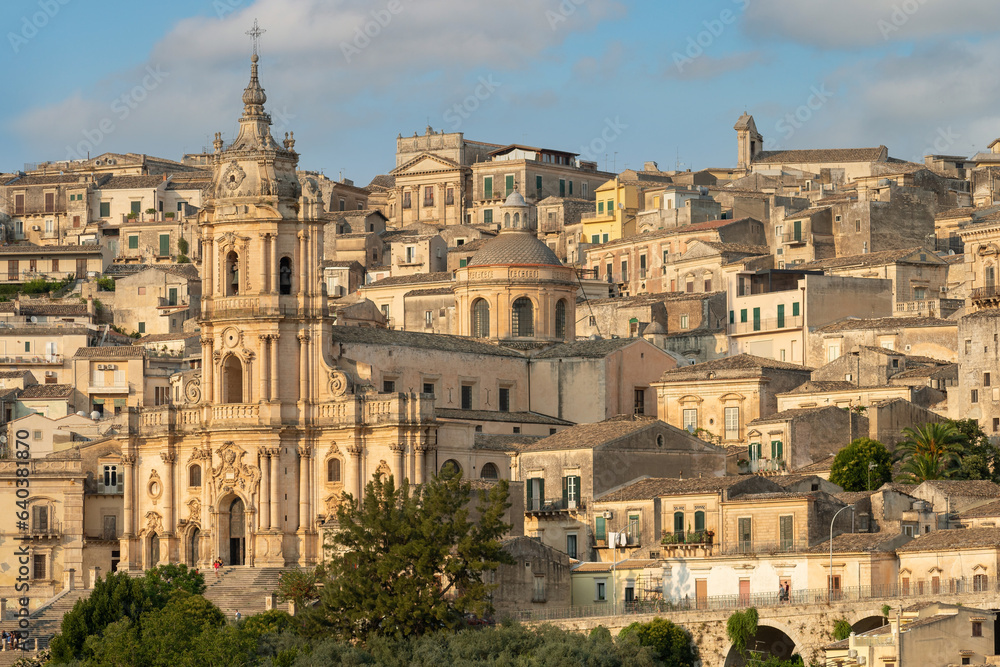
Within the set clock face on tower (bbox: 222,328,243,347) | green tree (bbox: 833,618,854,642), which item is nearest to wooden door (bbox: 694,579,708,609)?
green tree (bbox: 833,618,854,642)

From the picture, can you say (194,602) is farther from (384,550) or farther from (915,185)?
(915,185)

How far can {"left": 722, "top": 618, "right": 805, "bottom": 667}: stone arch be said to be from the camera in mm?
65500

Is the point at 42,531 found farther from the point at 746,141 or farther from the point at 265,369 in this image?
the point at 746,141

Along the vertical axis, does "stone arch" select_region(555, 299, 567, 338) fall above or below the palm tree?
above

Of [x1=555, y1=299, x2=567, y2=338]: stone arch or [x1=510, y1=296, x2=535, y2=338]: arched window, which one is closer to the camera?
[x1=510, y1=296, x2=535, y2=338]: arched window

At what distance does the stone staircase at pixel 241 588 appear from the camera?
252 ft

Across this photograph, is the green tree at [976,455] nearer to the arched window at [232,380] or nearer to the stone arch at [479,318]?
the stone arch at [479,318]

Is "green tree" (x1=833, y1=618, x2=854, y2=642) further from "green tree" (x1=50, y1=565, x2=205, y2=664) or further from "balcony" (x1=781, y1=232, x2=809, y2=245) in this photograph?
"balcony" (x1=781, y1=232, x2=809, y2=245)

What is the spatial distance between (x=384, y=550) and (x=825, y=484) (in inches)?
628

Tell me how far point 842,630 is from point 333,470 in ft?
82.5

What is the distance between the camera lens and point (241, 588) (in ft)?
259

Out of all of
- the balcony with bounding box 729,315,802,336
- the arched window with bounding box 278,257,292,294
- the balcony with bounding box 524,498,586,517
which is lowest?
the balcony with bounding box 524,498,586,517

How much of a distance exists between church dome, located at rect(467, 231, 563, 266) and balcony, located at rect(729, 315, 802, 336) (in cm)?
808

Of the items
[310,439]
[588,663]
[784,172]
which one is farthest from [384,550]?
[784,172]
